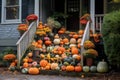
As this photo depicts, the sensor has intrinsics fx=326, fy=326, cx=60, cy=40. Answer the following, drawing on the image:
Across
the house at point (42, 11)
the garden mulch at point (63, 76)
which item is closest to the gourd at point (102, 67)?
the garden mulch at point (63, 76)

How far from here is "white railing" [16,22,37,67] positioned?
44.4 ft

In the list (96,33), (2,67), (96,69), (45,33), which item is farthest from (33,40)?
(96,69)

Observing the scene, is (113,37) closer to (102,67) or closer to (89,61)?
(102,67)

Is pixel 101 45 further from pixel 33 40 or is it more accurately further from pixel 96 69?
pixel 33 40

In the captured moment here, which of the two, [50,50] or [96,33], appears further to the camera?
[96,33]

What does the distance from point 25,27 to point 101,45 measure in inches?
141

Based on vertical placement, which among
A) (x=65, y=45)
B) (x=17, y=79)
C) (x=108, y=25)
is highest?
(x=108, y=25)

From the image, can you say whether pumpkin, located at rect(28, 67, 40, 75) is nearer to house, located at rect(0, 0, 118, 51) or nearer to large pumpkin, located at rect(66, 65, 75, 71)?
large pumpkin, located at rect(66, 65, 75, 71)

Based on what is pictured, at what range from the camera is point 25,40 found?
1440cm

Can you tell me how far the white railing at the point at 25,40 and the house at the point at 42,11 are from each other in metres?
1.66

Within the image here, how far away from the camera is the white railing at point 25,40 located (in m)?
13.5

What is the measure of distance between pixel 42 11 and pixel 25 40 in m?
3.14

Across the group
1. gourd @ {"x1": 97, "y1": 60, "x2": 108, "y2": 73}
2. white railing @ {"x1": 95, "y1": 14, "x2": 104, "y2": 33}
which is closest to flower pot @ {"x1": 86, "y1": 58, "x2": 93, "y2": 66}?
gourd @ {"x1": 97, "y1": 60, "x2": 108, "y2": 73}

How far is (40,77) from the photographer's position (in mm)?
12148
